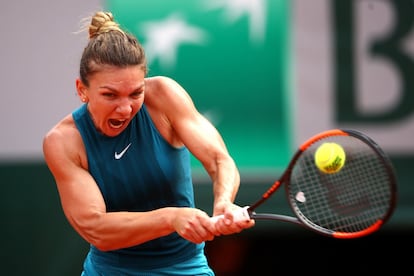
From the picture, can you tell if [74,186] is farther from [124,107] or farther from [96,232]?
[124,107]

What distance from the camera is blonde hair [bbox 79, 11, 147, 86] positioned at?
386 cm

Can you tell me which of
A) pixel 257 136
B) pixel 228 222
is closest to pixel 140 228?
pixel 228 222

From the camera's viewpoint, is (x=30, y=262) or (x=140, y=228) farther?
(x=30, y=262)

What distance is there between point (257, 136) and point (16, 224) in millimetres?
1683

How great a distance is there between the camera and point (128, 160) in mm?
4121

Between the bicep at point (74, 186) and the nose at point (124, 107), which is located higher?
the nose at point (124, 107)

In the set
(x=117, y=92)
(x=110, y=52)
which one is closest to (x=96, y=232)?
(x=117, y=92)

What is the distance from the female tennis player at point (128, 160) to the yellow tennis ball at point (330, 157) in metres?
0.35

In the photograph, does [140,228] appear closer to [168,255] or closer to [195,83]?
[168,255]

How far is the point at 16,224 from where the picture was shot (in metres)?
6.77

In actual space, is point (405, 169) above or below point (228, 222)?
below

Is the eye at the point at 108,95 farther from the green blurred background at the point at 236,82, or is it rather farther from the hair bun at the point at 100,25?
the green blurred background at the point at 236,82

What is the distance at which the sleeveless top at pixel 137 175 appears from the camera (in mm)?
4094

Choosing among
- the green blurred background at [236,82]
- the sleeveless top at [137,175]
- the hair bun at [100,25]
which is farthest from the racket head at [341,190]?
the green blurred background at [236,82]
